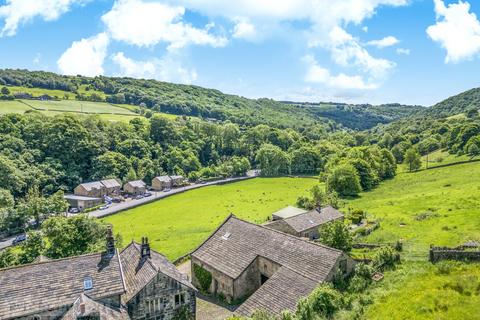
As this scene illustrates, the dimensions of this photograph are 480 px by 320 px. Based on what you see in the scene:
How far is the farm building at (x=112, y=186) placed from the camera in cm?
10181

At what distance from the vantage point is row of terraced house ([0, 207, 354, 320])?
71.6ft

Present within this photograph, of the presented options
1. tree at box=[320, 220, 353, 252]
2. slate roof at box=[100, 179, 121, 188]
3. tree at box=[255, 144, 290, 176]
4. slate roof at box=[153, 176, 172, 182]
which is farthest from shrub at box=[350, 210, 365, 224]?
tree at box=[255, 144, 290, 176]

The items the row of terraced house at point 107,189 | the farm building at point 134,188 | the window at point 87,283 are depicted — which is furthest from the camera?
the farm building at point 134,188

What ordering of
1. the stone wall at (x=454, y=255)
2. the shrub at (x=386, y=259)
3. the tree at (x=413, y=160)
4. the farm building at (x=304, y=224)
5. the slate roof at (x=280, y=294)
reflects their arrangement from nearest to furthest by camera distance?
1. the slate roof at (x=280, y=294)
2. the stone wall at (x=454, y=255)
3. the shrub at (x=386, y=259)
4. the farm building at (x=304, y=224)
5. the tree at (x=413, y=160)

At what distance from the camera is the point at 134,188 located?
4117 inches

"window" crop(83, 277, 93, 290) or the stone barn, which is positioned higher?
"window" crop(83, 277, 93, 290)

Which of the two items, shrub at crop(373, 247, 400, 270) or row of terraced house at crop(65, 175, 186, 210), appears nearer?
shrub at crop(373, 247, 400, 270)

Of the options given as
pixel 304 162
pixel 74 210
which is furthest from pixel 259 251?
pixel 304 162

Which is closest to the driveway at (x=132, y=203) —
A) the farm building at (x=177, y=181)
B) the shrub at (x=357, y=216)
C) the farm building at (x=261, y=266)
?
the farm building at (x=177, y=181)

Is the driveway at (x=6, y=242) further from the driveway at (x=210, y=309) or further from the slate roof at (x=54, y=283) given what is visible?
the driveway at (x=210, y=309)

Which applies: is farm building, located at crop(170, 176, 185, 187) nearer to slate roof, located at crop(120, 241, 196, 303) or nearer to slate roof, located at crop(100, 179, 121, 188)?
slate roof, located at crop(100, 179, 121, 188)

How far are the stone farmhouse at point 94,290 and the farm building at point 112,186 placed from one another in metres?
79.6

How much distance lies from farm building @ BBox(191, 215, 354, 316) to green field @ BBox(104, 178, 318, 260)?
11715mm

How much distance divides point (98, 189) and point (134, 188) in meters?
10.2
